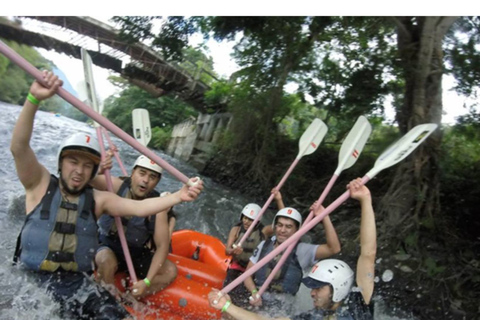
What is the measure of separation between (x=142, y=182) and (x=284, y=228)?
1.27 metres

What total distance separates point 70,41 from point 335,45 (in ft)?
33.0

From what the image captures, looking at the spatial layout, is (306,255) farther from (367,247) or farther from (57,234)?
(57,234)

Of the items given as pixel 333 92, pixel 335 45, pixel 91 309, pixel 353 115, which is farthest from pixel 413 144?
pixel 335 45

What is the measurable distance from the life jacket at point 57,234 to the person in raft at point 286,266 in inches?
58.8

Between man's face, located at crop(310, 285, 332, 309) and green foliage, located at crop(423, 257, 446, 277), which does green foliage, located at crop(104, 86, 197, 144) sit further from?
man's face, located at crop(310, 285, 332, 309)

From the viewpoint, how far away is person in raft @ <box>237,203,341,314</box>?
3020mm

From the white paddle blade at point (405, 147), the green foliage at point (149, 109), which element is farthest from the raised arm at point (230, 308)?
the green foliage at point (149, 109)

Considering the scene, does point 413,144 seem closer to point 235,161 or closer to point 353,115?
point 353,115

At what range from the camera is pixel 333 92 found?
7.19 m

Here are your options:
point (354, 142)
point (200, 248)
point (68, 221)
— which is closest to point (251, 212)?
point (200, 248)

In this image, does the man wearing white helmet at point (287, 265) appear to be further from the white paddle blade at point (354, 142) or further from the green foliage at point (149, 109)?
the green foliage at point (149, 109)

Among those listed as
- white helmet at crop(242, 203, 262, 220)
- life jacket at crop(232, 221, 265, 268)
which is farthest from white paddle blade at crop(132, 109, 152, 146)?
life jacket at crop(232, 221, 265, 268)

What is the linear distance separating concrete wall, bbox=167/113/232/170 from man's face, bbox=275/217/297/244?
9054 millimetres

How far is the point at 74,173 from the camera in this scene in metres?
2.02
